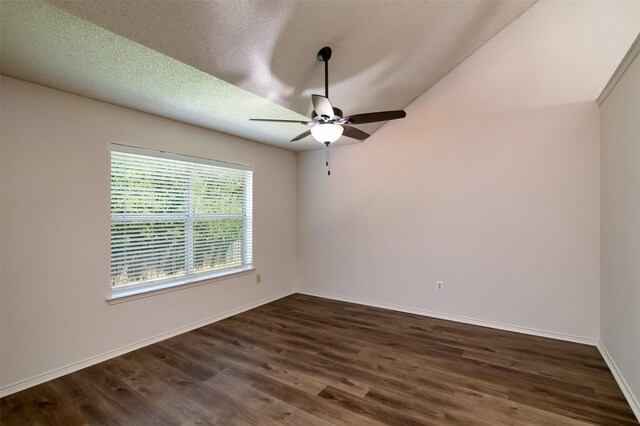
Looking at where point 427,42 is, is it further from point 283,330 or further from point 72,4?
point 283,330

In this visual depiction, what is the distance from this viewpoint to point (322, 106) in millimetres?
2061

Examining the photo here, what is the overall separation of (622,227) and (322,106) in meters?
2.48

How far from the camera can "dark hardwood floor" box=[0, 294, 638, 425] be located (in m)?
1.93

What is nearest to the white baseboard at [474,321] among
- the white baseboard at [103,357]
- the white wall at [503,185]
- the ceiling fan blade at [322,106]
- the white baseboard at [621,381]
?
the white wall at [503,185]

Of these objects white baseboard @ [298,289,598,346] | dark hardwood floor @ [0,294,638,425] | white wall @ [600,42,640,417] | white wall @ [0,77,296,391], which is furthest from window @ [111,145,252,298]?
white wall @ [600,42,640,417]

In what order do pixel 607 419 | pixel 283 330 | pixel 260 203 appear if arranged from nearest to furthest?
1. pixel 607 419
2. pixel 283 330
3. pixel 260 203

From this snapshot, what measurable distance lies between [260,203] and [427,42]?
290cm

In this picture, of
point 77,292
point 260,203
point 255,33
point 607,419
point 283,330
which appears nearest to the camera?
point 607,419

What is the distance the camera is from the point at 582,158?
9.54 ft

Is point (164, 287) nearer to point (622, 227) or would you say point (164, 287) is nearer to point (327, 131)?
point (327, 131)

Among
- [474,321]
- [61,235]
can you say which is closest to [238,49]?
[61,235]

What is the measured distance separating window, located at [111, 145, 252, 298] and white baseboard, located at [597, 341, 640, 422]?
3875 millimetres

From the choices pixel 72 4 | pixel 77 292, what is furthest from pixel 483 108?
pixel 77 292

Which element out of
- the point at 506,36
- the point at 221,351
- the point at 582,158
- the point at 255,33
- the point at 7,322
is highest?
the point at 506,36
